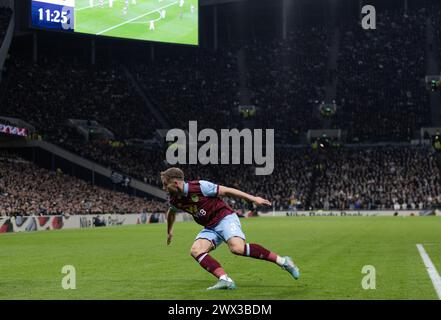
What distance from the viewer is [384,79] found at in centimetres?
8356

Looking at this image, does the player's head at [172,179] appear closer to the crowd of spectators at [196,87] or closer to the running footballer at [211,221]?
the running footballer at [211,221]

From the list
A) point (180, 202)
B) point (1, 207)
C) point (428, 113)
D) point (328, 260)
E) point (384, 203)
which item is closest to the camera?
point (180, 202)

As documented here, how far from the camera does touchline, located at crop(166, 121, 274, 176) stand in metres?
75.9

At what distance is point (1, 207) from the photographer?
45.5 m

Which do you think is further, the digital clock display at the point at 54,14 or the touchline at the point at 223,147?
the touchline at the point at 223,147

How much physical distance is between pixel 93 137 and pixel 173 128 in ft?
34.1

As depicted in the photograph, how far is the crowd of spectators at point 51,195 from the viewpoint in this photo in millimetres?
49219

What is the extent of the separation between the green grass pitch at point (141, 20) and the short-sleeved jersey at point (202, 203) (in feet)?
183

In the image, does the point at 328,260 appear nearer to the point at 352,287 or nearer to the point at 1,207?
the point at 352,287

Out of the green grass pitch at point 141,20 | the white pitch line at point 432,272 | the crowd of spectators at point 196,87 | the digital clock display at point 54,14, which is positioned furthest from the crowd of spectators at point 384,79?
the white pitch line at point 432,272

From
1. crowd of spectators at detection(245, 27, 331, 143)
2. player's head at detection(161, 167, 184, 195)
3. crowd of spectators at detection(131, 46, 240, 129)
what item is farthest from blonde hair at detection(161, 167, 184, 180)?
crowd of spectators at detection(245, 27, 331, 143)
